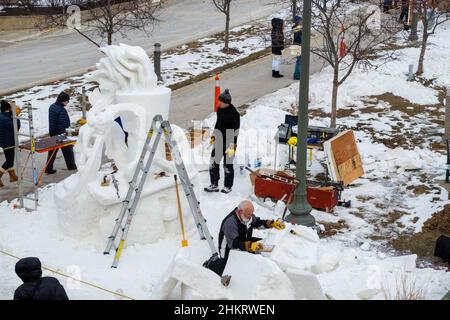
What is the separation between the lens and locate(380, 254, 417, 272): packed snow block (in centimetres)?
887

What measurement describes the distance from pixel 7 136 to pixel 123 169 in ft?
11.2

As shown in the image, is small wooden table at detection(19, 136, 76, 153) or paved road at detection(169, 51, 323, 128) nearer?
small wooden table at detection(19, 136, 76, 153)

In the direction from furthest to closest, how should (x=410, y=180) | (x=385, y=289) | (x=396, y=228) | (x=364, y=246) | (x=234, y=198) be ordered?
(x=410, y=180), (x=234, y=198), (x=396, y=228), (x=364, y=246), (x=385, y=289)

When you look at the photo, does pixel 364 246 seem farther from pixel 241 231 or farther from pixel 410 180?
pixel 410 180

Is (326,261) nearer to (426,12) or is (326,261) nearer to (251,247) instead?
(251,247)

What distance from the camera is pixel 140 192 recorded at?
9.15 m

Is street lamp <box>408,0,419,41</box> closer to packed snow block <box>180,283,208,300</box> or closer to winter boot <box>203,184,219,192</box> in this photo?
winter boot <box>203,184,219,192</box>

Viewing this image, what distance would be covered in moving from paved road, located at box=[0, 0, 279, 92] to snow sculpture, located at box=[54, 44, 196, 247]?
1078cm

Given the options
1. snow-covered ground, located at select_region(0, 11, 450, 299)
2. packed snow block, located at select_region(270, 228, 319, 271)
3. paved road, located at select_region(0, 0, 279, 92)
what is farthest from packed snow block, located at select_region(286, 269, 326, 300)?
paved road, located at select_region(0, 0, 279, 92)

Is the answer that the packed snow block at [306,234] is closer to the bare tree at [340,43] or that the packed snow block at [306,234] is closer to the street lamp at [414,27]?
the bare tree at [340,43]

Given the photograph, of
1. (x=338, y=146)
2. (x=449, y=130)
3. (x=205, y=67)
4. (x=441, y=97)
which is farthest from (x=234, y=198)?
(x=205, y=67)

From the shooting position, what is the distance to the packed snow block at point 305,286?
7.31m
